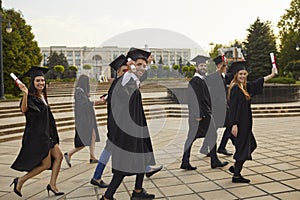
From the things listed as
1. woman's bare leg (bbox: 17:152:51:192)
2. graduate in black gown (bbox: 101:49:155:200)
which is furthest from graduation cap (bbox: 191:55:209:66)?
woman's bare leg (bbox: 17:152:51:192)

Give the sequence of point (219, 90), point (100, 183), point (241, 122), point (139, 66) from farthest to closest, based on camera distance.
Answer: point (219, 90) → point (100, 183) → point (241, 122) → point (139, 66)

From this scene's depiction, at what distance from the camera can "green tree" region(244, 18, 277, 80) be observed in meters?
35.9

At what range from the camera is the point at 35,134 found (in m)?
3.83

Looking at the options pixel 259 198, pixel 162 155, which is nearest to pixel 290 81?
pixel 162 155

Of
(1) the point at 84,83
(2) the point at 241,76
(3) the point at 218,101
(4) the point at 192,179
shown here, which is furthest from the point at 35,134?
(3) the point at 218,101

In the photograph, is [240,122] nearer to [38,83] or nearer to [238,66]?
[238,66]

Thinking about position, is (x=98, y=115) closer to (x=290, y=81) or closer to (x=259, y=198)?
(x=259, y=198)

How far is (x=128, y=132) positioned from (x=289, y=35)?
131 feet

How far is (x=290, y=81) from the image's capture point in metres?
27.3

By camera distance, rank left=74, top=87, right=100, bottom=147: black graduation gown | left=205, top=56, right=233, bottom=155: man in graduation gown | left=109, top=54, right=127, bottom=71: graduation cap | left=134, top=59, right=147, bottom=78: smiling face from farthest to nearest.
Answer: left=205, top=56, right=233, bottom=155: man in graduation gown < left=74, top=87, right=100, bottom=147: black graduation gown < left=109, top=54, right=127, bottom=71: graduation cap < left=134, top=59, right=147, bottom=78: smiling face

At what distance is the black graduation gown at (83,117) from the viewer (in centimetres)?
557

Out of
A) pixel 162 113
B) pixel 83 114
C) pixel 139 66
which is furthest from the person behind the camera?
pixel 162 113

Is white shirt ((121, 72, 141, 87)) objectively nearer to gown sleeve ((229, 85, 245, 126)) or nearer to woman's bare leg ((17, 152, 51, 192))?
woman's bare leg ((17, 152, 51, 192))

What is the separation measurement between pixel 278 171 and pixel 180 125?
637 cm
